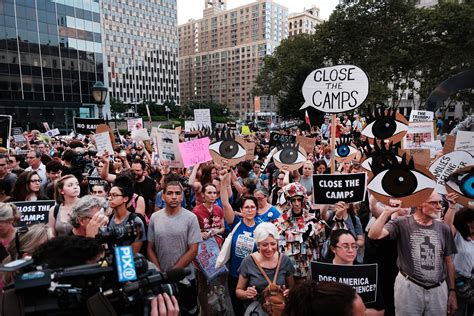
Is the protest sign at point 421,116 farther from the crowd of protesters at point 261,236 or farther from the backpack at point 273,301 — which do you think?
the backpack at point 273,301

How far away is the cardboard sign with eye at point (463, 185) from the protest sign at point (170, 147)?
437 centimetres

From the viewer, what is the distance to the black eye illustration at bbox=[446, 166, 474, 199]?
385cm

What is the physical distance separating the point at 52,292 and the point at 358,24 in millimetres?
30777

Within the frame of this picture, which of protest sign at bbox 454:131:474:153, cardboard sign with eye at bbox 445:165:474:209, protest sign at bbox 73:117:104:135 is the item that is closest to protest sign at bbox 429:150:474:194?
cardboard sign with eye at bbox 445:165:474:209

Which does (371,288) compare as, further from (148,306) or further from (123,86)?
(123,86)

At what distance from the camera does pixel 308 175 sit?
21.7ft

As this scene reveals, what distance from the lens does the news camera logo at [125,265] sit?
5.43 ft

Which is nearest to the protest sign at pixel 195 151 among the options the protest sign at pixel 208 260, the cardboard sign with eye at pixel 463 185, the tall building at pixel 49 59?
the protest sign at pixel 208 260

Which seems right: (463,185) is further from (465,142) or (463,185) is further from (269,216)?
(269,216)

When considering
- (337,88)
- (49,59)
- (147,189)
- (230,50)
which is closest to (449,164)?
(337,88)

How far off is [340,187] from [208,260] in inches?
73.9

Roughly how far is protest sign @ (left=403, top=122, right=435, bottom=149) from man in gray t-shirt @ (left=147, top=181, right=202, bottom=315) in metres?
5.07

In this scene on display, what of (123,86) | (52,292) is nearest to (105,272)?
(52,292)

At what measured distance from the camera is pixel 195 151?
20.9ft
